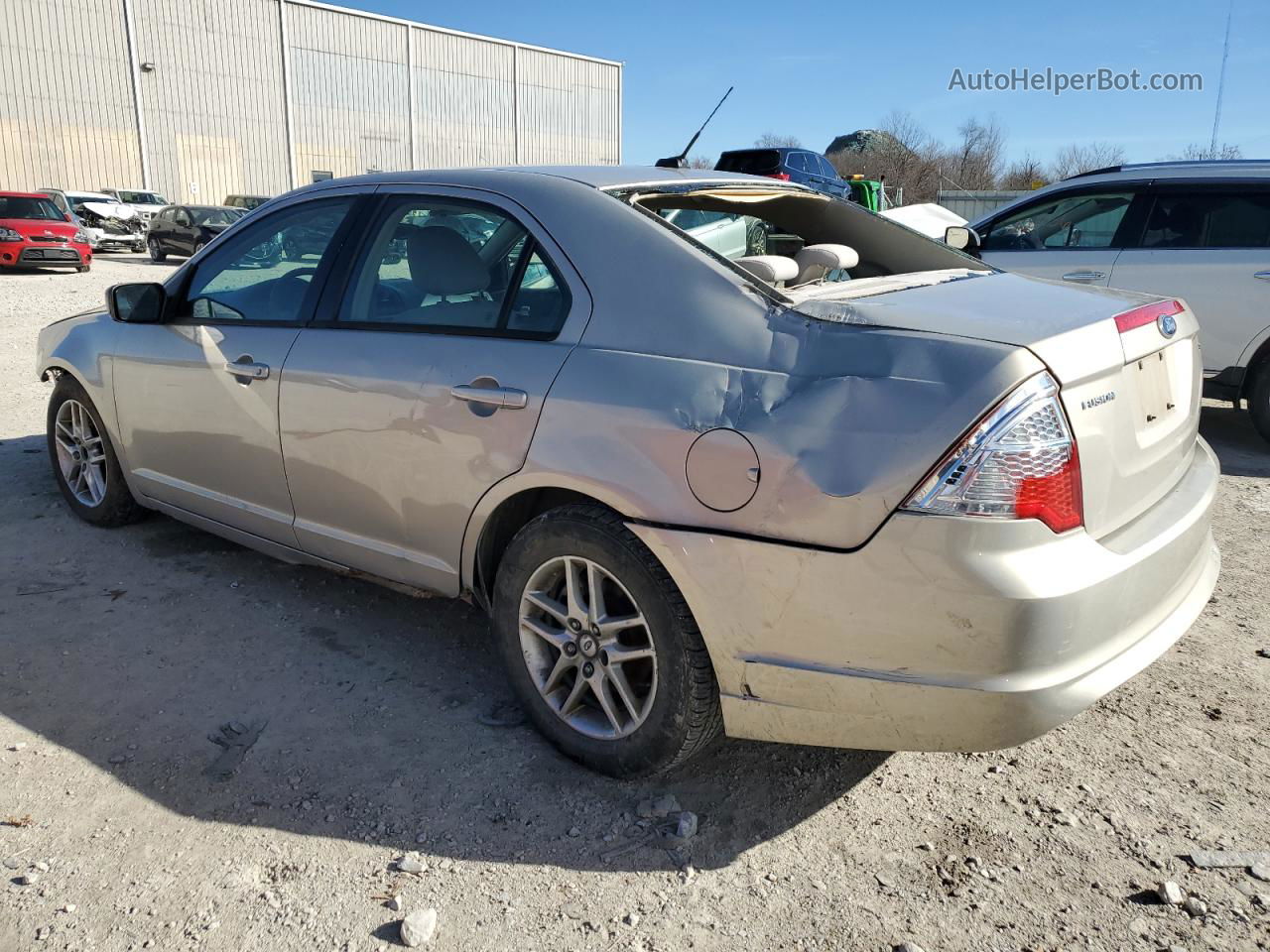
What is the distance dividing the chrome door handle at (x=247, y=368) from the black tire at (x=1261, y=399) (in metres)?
6.33

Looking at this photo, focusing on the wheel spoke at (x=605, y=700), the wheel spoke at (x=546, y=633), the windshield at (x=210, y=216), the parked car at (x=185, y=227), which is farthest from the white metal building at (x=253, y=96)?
the wheel spoke at (x=605, y=700)

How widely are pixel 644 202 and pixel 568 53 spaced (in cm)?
4557

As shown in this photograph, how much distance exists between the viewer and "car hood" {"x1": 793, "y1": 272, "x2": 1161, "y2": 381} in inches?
86.9

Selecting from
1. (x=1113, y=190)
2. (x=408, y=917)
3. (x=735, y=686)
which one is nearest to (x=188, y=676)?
(x=408, y=917)

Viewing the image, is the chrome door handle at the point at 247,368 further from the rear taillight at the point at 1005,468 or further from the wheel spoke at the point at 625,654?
the rear taillight at the point at 1005,468

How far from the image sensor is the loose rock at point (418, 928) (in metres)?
2.15

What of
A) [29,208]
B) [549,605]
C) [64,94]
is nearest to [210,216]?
Result: [29,208]

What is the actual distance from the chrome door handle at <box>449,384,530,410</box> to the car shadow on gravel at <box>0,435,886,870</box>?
1.03m

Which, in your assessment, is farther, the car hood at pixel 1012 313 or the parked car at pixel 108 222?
the parked car at pixel 108 222

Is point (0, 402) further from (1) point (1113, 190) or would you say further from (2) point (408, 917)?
(1) point (1113, 190)

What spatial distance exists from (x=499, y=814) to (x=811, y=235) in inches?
103

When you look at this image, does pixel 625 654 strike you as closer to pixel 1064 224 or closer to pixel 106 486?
pixel 106 486

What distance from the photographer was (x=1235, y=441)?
6.93 m

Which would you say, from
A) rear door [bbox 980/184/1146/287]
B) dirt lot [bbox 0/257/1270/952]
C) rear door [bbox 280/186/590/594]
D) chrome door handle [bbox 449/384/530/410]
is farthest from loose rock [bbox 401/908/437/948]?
rear door [bbox 980/184/1146/287]
